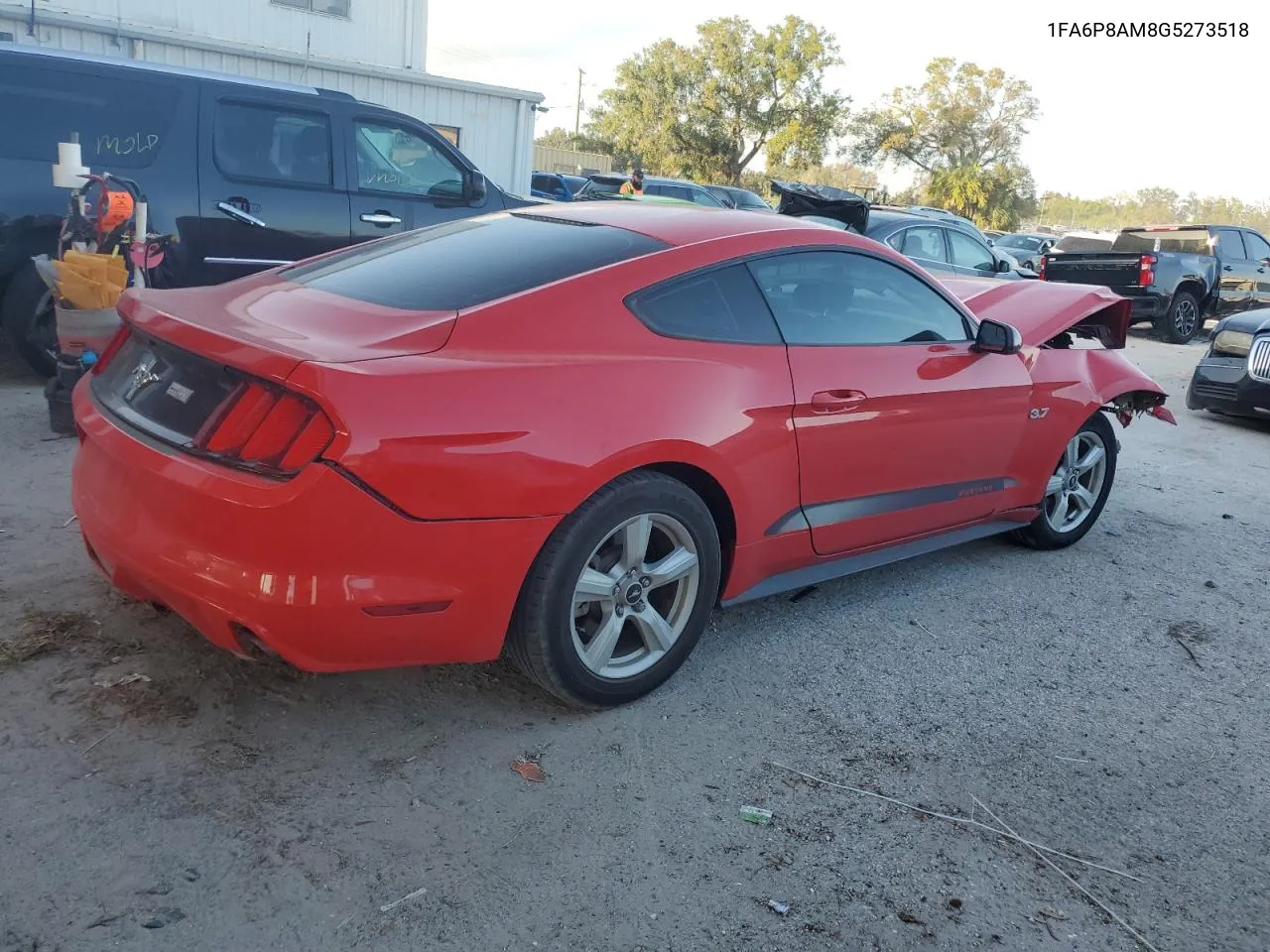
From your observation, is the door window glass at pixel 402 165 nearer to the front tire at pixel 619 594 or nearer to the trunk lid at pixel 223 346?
the trunk lid at pixel 223 346

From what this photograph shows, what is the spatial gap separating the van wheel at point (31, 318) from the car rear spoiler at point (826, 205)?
20.8ft

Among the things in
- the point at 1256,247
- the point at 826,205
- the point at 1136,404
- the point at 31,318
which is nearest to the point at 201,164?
the point at 31,318

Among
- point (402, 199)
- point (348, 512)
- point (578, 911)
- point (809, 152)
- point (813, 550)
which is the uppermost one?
point (809, 152)

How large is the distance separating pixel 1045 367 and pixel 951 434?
878 millimetres

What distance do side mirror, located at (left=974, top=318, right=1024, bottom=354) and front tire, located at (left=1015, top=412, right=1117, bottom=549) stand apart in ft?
2.99

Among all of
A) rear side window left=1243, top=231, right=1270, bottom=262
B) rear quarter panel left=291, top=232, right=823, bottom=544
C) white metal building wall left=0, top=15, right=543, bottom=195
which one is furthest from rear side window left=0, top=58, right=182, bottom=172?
rear side window left=1243, top=231, right=1270, bottom=262

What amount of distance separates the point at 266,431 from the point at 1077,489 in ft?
13.3

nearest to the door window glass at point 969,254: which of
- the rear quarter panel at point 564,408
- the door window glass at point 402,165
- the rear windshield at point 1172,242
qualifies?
the door window glass at point 402,165

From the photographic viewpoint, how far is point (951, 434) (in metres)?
4.16

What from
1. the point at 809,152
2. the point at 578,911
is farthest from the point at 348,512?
the point at 809,152

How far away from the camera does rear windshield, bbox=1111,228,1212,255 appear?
53.9 ft

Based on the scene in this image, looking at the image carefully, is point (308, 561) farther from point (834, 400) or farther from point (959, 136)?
point (959, 136)

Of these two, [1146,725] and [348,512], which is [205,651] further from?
[1146,725]

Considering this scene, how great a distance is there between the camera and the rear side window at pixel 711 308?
323 centimetres
